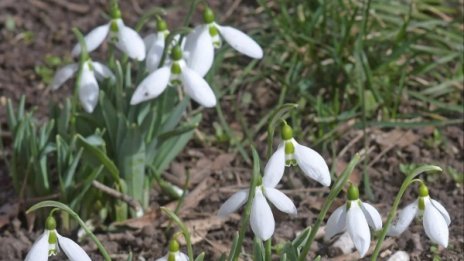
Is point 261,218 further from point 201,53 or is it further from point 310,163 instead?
point 201,53

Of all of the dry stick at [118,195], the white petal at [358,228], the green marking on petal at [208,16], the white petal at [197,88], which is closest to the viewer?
the white petal at [358,228]

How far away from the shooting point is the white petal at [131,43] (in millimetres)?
3043

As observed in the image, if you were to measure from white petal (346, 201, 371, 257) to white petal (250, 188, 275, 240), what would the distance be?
171 mm

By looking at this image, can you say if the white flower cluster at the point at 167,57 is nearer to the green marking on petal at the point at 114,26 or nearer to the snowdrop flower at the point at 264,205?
the green marking on petal at the point at 114,26

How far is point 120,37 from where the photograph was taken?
3.07 m

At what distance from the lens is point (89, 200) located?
3.25 m

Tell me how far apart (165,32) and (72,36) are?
1.45 meters

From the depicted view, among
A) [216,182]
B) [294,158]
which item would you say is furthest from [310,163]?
[216,182]

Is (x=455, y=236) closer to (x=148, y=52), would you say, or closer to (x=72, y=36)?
(x=148, y=52)

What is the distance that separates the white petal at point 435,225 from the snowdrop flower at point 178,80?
0.69 m

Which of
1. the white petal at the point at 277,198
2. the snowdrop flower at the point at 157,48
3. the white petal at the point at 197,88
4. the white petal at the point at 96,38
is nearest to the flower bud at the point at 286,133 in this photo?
the white petal at the point at 277,198

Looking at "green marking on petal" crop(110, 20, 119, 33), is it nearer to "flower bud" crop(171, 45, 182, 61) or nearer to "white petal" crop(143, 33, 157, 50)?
"white petal" crop(143, 33, 157, 50)

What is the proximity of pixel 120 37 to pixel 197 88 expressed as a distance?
0.46 m

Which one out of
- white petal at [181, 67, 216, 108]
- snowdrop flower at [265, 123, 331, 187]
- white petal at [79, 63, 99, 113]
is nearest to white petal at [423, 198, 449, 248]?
snowdrop flower at [265, 123, 331, 187]
